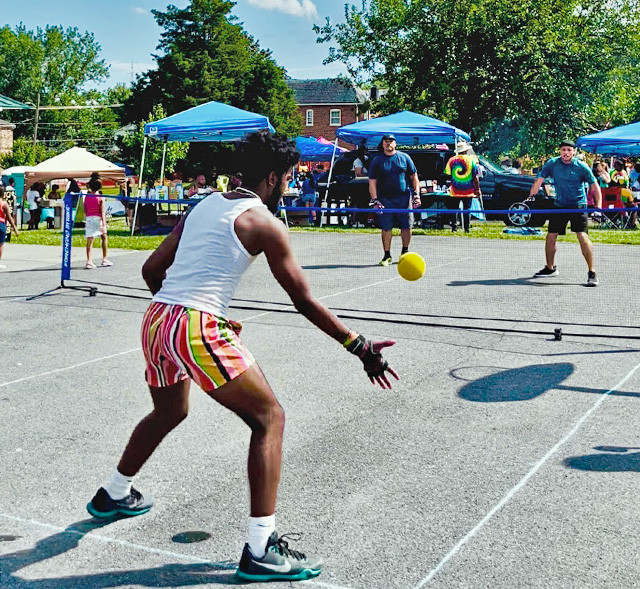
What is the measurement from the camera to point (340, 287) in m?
12.5

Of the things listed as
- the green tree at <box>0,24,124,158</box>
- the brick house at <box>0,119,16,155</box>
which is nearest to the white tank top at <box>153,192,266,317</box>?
the brick house at <box>0,119,16,155</box>

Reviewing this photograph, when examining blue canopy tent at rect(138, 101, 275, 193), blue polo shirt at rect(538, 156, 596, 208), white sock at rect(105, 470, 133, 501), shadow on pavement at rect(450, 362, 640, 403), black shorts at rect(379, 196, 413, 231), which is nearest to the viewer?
white sock at rect(105, 470, 133, 501)

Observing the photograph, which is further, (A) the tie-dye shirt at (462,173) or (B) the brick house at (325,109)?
(B) the brick house at (325,109)

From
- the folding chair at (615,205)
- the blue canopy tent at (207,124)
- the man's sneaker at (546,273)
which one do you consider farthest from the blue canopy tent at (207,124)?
the man's sneaker at (546,273)

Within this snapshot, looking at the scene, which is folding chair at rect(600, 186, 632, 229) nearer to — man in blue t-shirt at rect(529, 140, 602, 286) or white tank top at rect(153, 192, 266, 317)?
man in blue t-shirt at rect(529, 140, 602, 286)

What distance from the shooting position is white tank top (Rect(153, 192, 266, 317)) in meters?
3.88

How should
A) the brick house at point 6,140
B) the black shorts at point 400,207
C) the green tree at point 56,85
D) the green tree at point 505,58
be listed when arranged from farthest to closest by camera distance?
the green tree at point 56,85 → the brick house at point 6,140 → the green tree at point 505,58 → the black shorts at point 400,207

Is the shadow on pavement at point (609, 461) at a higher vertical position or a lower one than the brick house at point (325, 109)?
lower

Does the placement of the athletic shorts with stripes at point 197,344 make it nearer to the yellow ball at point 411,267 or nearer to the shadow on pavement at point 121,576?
the shadow on pavement at point 121,576

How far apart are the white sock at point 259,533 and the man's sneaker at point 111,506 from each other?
0.89 meters

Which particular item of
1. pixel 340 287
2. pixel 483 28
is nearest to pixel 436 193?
pixel 340 287

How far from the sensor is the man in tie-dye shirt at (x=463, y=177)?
21.5 m

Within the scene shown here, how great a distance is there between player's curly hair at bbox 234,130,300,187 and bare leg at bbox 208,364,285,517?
2.86 feet

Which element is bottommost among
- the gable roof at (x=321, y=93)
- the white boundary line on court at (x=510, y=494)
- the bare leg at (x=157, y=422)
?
the white boundary line on court at (x=510, y=494)
